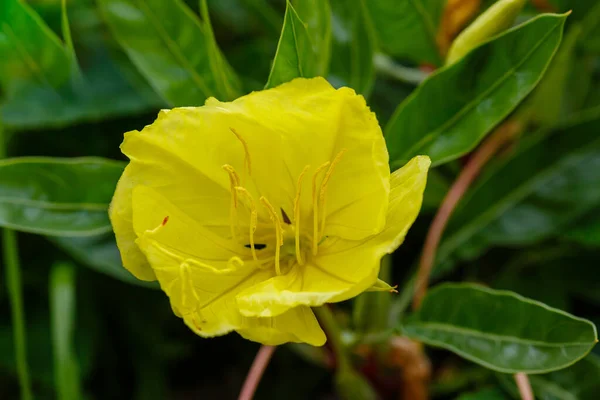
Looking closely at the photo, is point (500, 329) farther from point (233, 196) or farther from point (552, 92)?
point (552, 92)

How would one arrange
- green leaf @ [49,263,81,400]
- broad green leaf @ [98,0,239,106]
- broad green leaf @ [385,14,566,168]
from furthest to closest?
green leaf @ [49,263,81,400] → broad green leaf @ [98,0,239,106] → broad green leaf @ [385,14,566,168]

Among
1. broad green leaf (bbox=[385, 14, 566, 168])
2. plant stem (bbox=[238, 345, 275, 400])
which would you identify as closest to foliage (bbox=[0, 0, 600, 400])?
broad green leaf (bbox=[385, 14, 566, 168])

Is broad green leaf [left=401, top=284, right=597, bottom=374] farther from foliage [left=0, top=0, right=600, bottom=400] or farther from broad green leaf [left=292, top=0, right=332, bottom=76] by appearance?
broad green leaf [left=292, top=0, right=332, bottom=76]

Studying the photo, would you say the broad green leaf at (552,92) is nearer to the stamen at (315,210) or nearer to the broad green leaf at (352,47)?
the broad green leaf at (352,47)

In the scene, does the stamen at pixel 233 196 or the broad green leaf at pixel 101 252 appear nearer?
the stamen at pixel 233 196

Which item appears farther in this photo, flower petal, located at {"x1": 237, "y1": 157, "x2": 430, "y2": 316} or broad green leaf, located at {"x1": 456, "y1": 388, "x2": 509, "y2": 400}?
broad green leaf, located at {"x1": 456, "y1": 388, "x2": 509, "y2": 400}

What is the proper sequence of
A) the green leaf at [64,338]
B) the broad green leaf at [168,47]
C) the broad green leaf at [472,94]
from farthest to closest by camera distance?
the green leaf at [64,338] → the broad green leaf at [168,47] → the broad green leaf at [472,94]

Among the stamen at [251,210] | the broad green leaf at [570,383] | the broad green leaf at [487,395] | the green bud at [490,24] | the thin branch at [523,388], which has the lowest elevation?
the broad green leaf at [487,395]

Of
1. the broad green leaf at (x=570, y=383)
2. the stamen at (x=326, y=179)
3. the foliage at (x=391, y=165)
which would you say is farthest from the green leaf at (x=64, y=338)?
the broad green leaf at (x=570, y=383)
